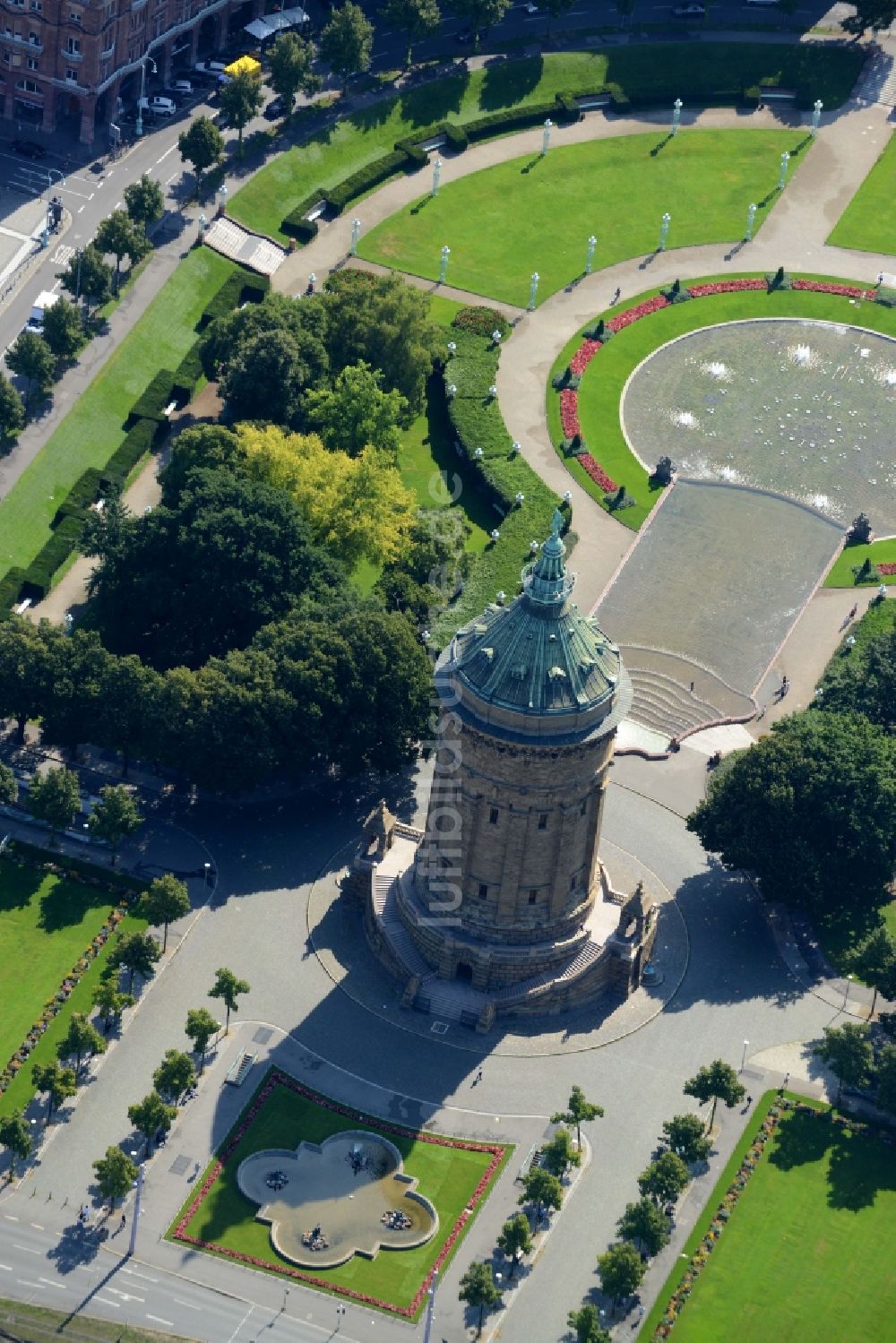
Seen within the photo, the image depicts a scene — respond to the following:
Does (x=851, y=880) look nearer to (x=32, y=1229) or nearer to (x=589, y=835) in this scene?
(x=589, y=835)

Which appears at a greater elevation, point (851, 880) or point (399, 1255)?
point (851, 880)

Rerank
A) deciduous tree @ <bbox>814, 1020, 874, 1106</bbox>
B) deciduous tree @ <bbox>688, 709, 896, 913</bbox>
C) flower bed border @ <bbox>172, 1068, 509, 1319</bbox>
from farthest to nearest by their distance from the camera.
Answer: deciduous tree @ <bbox>688, 709, 896, 913</bbox>
deciduous tree @ <bbox>814, 1020, 874, 1106</bbox>
flower bed border @ <bbox>172, 1068, 509, 1319</bbox>

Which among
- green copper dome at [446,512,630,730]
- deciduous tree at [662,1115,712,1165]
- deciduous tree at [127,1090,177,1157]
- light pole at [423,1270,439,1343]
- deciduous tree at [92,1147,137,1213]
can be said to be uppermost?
green copper dome at [446,512,630,730]

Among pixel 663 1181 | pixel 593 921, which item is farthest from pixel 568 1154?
pixel 593 921

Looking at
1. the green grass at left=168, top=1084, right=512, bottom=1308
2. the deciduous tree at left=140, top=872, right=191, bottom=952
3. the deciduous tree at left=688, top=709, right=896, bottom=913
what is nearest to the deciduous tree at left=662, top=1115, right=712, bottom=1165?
the green grass at left=168, top=1084, right=512, bottom=1308

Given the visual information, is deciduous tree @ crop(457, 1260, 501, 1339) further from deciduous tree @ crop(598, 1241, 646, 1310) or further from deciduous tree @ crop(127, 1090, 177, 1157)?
deciduous tree @ crop(127, 1090, 177, 1157)

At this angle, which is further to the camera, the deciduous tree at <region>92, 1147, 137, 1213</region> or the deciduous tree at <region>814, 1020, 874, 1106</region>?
the deciduous tree at <region>814, 1020, 874, 1106</region>

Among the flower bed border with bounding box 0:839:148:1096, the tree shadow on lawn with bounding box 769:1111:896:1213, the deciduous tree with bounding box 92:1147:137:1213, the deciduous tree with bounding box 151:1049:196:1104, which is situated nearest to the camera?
the deciduous tree with bounding box 92:1147:137:1213
